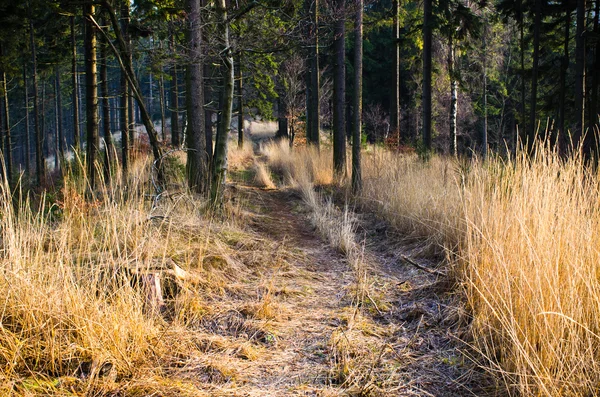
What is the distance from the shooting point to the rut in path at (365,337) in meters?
2.55

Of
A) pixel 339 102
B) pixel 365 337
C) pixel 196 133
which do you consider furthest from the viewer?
pixel 339 102

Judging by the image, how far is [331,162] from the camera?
43.8 feet

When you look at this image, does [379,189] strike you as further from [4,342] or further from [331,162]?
[4,342]

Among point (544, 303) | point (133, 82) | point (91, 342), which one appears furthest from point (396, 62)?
point (91, 342)

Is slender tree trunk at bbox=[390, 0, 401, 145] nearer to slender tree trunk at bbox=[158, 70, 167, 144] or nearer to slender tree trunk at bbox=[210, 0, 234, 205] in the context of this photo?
slender tree trunk at bbox=[158, 70, 167, 144]

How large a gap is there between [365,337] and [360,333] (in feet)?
0.21

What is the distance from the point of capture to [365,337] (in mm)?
3166

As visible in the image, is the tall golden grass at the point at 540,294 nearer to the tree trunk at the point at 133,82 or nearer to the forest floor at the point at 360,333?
the forest floor at the point at 360,333

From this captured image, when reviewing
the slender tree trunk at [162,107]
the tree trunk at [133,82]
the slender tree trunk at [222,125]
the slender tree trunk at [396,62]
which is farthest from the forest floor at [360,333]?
the slender tree trunk at [396,62]

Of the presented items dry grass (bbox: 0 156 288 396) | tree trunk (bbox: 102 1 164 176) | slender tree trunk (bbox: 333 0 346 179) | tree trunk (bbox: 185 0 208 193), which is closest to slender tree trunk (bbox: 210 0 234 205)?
tree trunk (bbox: 185 0 208 193)

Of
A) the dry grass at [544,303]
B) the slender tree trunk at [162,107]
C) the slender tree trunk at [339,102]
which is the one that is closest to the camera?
the dry grass at [544,303]

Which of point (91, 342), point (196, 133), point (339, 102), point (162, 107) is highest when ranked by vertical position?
point (162, 107)

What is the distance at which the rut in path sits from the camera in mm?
2555

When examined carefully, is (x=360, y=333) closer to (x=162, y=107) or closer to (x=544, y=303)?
(x=544, y=303)
